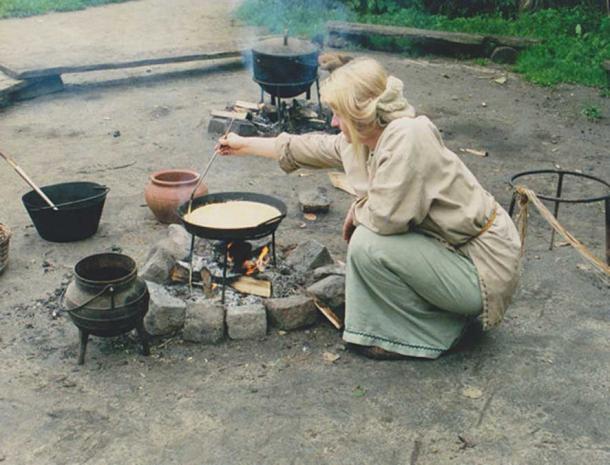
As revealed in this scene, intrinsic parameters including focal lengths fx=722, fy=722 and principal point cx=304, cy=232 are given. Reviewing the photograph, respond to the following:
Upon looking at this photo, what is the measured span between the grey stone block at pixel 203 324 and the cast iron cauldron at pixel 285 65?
4209mm

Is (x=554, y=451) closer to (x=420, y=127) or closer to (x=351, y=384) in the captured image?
(x=351, y=384)

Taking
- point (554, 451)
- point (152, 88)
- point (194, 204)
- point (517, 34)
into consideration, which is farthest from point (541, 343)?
point (517, 34)

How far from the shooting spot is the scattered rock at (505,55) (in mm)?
12141

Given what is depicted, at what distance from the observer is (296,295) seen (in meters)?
4.76

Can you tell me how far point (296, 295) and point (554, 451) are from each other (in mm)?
1895

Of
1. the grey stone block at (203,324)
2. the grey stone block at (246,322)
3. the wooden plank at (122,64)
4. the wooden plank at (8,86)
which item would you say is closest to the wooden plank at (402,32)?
the wooden plank at (122,64)

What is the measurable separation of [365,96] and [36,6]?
1338cm

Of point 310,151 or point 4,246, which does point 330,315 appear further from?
point 4,246

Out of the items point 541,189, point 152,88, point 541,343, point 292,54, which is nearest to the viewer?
point 541,343

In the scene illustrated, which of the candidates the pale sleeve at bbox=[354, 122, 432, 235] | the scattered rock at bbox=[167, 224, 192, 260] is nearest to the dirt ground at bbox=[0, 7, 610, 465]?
the scattered rock at bbox=[167, 224, 192, 260]

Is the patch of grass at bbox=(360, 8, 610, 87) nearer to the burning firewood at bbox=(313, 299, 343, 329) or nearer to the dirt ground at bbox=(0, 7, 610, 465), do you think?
the dirt ground at bbox=(0, 7, 610, 465)

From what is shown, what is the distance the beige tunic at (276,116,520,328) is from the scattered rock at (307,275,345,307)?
0.58m

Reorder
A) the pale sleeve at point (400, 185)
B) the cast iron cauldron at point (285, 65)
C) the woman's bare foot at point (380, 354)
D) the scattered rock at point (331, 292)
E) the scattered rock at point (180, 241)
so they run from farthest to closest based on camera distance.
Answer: the cast iron cauldron at point (285, 65) → the scattered rock at point (180, 241) → the scattered rock at point (331, 292) → the woman's bare foot at point (380, 354) → the pale sleeve at point (400, 185)

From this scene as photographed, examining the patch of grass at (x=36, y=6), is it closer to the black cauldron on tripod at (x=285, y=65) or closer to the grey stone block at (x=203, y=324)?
the black cauldron on tripod at (x=285, y=65)
